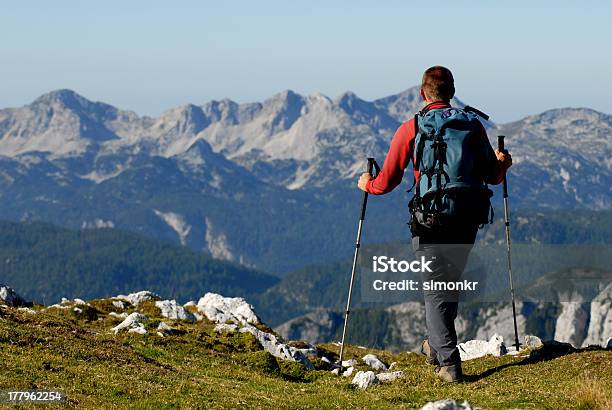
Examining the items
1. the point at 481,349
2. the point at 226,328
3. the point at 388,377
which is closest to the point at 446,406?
the point at 388,377

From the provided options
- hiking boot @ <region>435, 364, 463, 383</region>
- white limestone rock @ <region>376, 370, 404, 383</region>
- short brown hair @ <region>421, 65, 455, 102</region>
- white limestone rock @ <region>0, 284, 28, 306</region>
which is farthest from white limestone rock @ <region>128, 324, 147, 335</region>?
short brown hair @ <region>421, 65, 455, 102</region>

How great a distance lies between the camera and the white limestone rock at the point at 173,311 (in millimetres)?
43938

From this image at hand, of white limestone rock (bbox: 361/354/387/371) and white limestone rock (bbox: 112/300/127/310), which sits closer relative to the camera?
white limestone rock (bbox: 361/354/387/371)

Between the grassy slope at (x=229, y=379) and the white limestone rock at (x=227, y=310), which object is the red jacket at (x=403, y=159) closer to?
the grassy slope at (x=229, y=379)

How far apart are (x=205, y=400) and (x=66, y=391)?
316 centimetres

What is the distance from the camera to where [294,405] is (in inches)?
802

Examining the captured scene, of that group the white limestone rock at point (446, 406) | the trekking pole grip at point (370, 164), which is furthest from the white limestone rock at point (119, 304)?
the white limestone rock at point (446, 406)

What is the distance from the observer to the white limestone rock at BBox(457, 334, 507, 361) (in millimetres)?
37812

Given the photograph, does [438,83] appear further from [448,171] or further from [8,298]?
[8,298]

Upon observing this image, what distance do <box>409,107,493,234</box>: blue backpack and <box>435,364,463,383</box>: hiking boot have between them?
400 cm

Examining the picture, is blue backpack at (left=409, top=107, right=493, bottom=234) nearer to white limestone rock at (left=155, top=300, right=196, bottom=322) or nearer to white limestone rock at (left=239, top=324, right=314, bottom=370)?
white limestone rock at (left=239, top=324, right=314, bottom=370)

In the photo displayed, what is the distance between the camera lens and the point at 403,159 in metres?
20.7

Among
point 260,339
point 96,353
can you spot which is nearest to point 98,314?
point 260,339

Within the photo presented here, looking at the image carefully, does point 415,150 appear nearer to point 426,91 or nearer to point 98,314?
point 426,91
